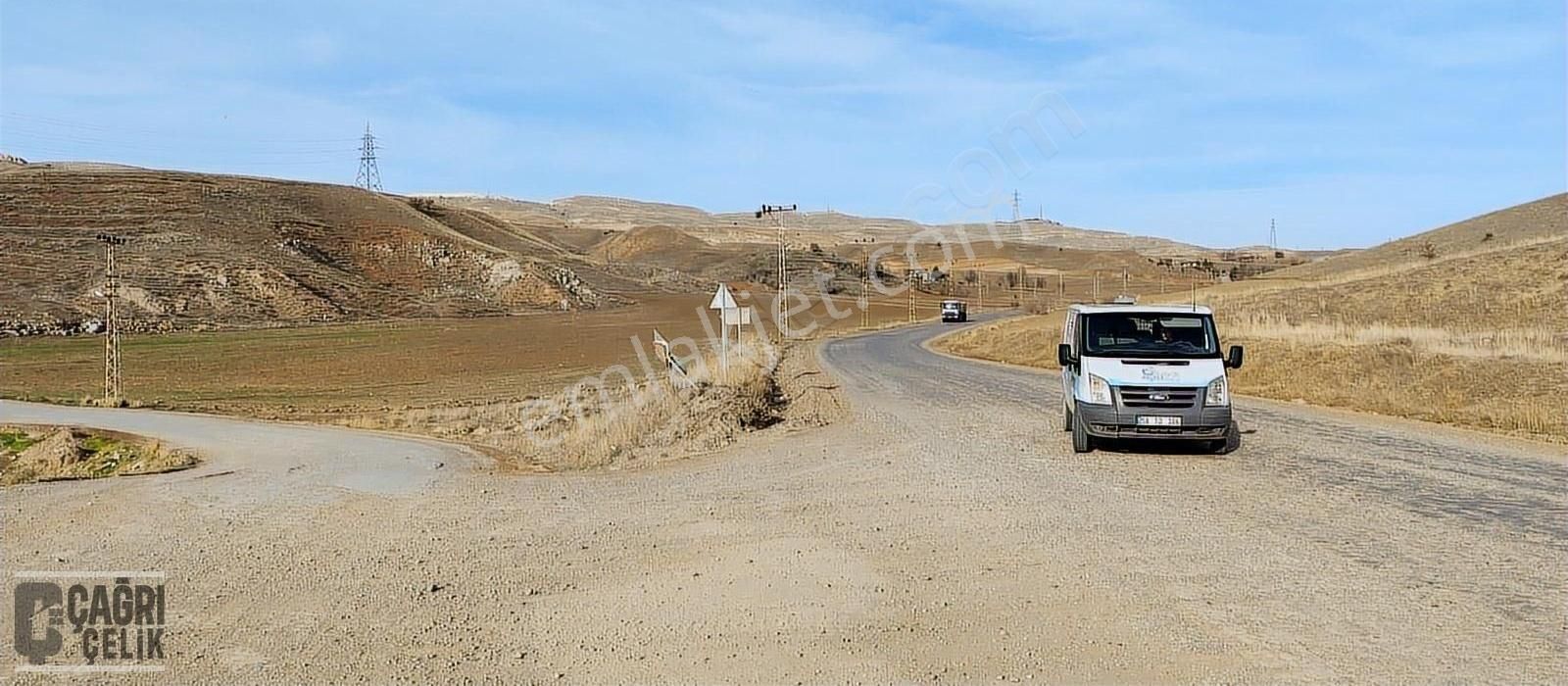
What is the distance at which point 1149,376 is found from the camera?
49.1ft

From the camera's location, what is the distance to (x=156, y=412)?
34219 mm

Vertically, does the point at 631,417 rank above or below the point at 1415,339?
below

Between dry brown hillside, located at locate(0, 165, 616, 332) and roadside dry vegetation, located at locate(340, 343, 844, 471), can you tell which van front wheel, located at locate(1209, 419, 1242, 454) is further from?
dry brown hillside, located at locate(0, 165, 616, 332)

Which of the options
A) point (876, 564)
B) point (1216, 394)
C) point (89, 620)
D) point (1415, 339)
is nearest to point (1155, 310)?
point (1216, 394)

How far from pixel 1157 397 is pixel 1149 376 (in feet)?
0.97

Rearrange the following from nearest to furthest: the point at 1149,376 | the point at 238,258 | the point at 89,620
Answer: the point at 89,620
the point at 1149,376
the point at 238,258

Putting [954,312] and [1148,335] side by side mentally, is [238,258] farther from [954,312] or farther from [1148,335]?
[1148,335]

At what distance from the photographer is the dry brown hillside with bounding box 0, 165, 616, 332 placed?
277 feet

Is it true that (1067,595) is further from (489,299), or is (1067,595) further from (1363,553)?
(489,299)

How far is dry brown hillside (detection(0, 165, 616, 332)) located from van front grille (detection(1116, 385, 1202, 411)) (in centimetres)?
7726

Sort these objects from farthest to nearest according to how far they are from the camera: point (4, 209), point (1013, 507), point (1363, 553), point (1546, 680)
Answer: point (4, 209), point (1013, 507), point (1363, 553), point (1546, 680)

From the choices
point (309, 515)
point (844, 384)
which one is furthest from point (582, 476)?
point (844, 384)

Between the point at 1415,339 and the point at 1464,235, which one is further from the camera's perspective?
the point at 1464,235

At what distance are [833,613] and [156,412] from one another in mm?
32554
